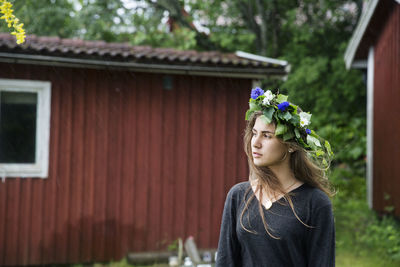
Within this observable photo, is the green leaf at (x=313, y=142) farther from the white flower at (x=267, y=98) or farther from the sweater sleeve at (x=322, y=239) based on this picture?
the sweater sleeve at (x=322, y=239)

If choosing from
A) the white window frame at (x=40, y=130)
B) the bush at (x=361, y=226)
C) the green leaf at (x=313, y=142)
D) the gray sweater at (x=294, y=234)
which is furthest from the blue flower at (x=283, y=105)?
the white window frame at (x=40, y=130)

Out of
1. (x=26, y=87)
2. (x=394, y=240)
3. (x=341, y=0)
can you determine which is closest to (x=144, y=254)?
(x=26, y=87)

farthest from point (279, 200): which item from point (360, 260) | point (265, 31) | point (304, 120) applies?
point (265, 31)

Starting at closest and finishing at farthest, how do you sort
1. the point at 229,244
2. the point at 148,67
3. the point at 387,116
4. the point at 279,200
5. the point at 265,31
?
the point at 279,200 → the point at 229,244 → the point at 148,67 → the point at 387,116 → the point at 265,31

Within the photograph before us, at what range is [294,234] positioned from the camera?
2.18 metres

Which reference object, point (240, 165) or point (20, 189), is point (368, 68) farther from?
point (20, 189)

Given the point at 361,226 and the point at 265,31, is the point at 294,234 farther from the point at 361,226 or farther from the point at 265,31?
the point at 265,31

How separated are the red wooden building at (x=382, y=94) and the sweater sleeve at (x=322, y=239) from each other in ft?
20.5

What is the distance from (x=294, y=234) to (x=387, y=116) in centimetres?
707

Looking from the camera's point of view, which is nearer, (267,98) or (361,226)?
(267,98)

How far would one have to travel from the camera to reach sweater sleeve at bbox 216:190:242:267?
94.3 inches

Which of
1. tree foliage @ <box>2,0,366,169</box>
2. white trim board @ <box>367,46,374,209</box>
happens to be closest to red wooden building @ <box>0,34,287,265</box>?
white trim board @ <box>367,46,374,209</box>

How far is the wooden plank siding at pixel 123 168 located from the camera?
6820mm

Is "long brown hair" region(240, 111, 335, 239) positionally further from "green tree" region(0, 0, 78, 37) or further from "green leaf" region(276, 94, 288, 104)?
"green tree" region(0, 0, 78, 37)
